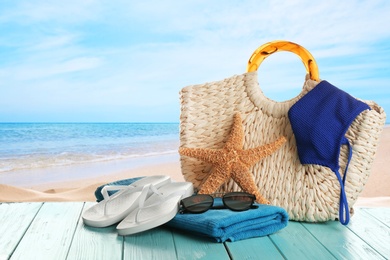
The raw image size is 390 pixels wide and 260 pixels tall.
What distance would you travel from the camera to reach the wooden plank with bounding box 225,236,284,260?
118cm

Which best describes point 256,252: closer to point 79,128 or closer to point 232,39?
point 232,39

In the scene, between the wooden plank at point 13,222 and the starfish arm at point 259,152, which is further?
the starfish arm at point 259,152

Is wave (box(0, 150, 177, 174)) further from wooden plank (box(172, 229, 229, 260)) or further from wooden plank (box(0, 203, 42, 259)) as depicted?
wooden plank (box(172, 229, 229, 260))

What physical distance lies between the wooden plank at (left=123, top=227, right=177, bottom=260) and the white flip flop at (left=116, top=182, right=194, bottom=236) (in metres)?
0.03

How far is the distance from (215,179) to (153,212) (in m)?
0.33

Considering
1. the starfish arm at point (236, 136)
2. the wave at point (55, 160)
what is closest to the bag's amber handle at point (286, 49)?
the starfish arm at point (236, 136)

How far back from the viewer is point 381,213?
5.56 ft

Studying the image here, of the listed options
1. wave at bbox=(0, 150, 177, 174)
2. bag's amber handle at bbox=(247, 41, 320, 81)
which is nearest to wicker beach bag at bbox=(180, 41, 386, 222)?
bag's amber handle at bbox=(247, 41, 320, 81)

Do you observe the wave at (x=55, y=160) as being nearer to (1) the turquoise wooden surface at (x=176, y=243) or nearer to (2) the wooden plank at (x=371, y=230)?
(1) the turquoise wooden surface at (x=176, y=243)

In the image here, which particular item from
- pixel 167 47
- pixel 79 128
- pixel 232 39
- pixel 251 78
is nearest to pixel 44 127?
pixel 79 128

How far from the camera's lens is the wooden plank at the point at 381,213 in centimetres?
161

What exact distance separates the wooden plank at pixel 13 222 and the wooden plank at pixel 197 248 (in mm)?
459

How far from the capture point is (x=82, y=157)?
255 inches

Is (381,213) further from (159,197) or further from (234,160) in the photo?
(159,197)
